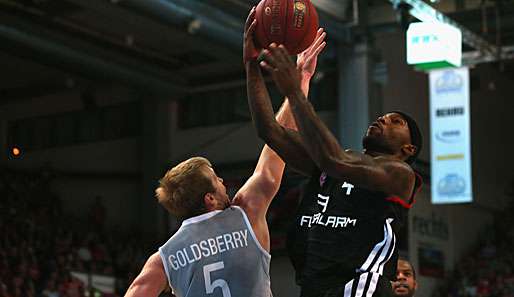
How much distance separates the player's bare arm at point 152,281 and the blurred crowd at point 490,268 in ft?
58.0

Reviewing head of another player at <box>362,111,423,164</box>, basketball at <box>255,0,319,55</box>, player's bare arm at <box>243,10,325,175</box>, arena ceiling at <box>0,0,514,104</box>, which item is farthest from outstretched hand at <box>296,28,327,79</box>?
arena ceiling at <box>0,0,514,104</box>

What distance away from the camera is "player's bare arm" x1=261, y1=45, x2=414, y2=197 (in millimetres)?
3529

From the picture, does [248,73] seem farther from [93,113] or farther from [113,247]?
[93,113]

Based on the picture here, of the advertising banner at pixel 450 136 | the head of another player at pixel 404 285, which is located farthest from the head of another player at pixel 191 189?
the advertising banner at pixel 450 136

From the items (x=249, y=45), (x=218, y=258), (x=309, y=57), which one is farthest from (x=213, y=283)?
(x=309, y=57)

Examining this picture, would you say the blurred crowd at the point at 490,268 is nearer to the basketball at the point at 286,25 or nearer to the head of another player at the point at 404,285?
the head of another player at the point at 404,285

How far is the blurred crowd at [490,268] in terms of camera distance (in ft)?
71.2

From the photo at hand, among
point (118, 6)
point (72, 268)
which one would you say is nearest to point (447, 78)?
point (118, 6)

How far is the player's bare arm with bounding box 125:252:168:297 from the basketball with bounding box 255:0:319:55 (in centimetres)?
104

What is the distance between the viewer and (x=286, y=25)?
4.01 meters

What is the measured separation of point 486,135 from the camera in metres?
25.7

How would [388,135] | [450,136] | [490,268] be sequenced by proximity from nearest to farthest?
1. [388,135]
2. [450,136]
3. [490,268]

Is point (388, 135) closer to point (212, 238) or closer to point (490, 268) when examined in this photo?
point (212, 238)

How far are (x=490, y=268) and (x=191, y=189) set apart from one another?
20111 millimetres
